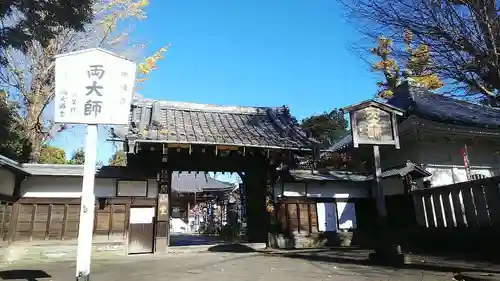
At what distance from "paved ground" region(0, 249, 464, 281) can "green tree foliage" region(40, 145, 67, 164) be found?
13.9m

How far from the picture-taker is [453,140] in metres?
14.9

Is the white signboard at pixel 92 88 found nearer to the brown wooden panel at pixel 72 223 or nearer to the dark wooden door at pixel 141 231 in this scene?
the brown wooden panel at pixel 72 223

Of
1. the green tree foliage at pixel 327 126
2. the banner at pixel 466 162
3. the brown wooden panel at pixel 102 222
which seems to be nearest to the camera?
the brown wooden panel at pixel 102 222

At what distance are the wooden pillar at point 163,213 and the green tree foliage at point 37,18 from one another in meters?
6.53

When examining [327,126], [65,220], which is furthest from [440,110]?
[65,220]

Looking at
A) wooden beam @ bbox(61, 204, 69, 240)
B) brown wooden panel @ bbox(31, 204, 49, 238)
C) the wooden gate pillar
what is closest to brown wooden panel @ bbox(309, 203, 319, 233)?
the wooden gate pillar

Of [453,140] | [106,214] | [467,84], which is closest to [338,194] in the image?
[453,140]

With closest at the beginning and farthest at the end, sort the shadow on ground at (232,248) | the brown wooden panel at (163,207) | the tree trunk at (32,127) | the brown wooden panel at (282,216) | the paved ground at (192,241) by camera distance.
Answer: the brown wooden panel at (163,207), the shadow on ground at (232,248), the brown wooden panel at (282,216), the tree trunk at (32,127), the paved ground at (192,241)

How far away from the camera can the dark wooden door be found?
1254 cm

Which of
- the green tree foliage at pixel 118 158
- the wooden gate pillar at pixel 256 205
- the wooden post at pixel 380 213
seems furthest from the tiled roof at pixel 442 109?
the green tree foliage at pixel 118 158

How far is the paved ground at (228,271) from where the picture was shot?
7117mm

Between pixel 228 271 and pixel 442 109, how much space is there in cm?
1323

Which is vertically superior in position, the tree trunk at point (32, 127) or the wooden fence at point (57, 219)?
the tree trunk at point (32, 127)

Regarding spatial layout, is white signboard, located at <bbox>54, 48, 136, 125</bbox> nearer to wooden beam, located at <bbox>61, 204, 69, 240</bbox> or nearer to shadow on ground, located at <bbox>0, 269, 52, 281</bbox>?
shadow on ground, located at <bbox>0, 269, 52, 281</bbox>
